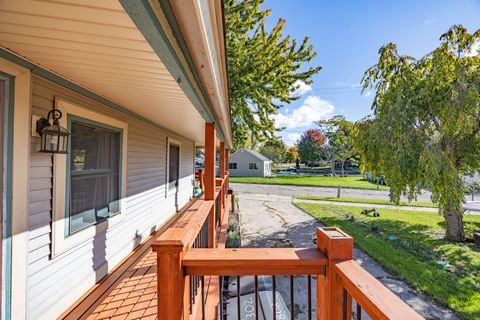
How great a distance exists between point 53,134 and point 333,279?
7.80ft

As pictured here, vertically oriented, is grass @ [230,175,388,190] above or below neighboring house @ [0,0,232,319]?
below

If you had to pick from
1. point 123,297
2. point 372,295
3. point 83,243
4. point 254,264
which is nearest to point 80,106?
point 83,243

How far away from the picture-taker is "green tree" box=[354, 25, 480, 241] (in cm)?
575

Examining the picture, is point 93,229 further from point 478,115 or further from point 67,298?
point 478,115

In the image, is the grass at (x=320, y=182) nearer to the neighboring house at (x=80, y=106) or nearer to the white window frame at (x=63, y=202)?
the neighboring house at (x=80, y=106)

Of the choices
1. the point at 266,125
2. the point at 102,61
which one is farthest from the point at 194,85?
the point at 266,125

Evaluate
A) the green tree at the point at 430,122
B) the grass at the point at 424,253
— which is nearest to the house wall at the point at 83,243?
the grass at the point at 424,253

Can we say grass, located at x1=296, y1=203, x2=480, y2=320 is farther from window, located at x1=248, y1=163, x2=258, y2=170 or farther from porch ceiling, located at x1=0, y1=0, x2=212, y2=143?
window, located at x1=248, y1=163, x2=258, y2=170

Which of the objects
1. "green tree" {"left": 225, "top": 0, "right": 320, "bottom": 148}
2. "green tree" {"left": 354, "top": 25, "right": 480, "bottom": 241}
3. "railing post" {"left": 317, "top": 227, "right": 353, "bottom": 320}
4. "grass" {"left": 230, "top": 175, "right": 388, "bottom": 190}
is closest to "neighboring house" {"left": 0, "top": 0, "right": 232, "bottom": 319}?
"railing post" {"left": 317, "top": 227, "right": 353, "bottom": 320}

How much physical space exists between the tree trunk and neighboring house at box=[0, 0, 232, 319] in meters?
7.94

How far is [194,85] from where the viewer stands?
1937 millimetres

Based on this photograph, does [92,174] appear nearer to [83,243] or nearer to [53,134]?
[83,243]

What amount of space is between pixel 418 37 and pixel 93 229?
1445 cm

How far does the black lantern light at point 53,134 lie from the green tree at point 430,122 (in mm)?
7319
